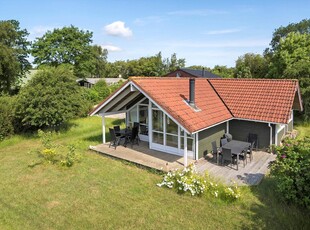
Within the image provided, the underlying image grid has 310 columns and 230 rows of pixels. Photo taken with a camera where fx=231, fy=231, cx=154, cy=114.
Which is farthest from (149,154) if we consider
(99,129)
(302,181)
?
(99,129)

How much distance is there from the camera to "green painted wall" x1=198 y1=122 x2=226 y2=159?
11.1m

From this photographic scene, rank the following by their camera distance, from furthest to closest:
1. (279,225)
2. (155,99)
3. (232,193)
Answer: (155,99) → (232,193) → (279,225)

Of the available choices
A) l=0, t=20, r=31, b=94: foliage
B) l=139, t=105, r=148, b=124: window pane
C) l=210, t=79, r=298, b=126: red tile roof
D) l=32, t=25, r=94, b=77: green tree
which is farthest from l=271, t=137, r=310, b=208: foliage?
l=32, t=25, r=94, b=77: green tree

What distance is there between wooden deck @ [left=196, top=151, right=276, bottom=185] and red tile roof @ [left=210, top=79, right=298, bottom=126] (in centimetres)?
217

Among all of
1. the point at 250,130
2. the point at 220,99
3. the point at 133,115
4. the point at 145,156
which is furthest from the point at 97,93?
the point at 250,130

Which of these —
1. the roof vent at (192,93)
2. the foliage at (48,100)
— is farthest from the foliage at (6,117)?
the roof vent at (192,93)

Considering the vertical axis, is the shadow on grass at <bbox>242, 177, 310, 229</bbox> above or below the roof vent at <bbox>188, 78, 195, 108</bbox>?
below

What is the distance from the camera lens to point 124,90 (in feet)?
38.3

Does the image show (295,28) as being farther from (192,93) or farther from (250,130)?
(192,93)

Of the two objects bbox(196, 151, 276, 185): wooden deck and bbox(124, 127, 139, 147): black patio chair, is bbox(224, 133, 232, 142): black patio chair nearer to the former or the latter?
bbox(196, 151, 276, 185): wooden deck

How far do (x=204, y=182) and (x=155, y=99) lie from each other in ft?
13.8

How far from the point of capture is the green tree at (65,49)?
132 ft

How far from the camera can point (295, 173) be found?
22.6 ft

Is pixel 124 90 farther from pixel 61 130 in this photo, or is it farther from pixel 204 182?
pixel 61 130
